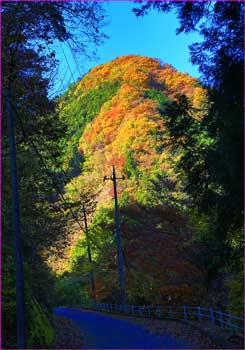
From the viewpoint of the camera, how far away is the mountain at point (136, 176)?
21.6 m

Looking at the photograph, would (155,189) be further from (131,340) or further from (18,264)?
(18,264)

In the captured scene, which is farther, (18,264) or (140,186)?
(140,186)

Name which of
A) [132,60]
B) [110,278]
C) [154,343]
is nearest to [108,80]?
[132,60]

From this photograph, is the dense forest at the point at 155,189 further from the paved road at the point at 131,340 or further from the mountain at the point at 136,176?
the paved road at the point at 131,340

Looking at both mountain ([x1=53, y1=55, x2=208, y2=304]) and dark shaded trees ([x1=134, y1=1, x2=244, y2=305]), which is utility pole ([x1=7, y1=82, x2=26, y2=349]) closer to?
mountain ([x1=53, y1=55, x2=208, y2=304])

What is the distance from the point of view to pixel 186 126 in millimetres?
11758

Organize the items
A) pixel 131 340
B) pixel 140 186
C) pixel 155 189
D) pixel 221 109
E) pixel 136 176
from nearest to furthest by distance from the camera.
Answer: pixel 221 109 < pixel 131 340 < pixel 155 189 < pixel 140 186 < pixel 136 176

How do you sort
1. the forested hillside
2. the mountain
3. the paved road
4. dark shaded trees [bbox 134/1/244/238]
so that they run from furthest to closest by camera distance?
the mountain
the forested hillside
the paved road
dark shaded trees [bbox 134/1/244/238]

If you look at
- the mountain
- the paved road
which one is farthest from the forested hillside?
the paved road

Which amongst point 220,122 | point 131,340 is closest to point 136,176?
point 131,340

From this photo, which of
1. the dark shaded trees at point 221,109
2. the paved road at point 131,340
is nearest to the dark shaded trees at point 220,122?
the dark shaded trees at point 221,109

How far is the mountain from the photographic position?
2158 cm

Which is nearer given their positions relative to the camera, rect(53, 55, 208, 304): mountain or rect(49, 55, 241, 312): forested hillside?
rect(49, 55, 241, 312): forested hillside

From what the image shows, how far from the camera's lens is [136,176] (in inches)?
2085
